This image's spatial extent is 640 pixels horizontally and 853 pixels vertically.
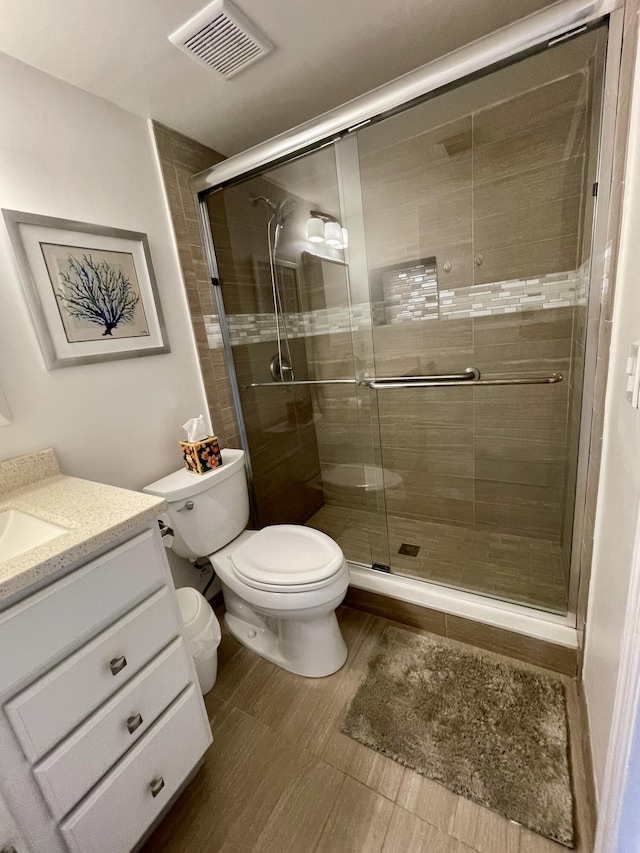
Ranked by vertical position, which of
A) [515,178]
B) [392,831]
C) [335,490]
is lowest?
[392,831]

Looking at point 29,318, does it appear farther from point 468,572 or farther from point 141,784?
point 468,572

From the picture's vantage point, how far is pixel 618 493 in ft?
2.60

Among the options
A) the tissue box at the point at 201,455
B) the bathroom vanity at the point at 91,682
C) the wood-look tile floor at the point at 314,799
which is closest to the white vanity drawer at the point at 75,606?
the bathroom vanity at the point at 91,682

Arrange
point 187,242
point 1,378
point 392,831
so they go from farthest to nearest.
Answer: point 187,242
point 1,378
point 392,831

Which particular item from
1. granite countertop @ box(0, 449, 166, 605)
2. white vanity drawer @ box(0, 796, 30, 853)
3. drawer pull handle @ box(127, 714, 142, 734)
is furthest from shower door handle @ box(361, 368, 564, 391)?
white vanity drawer @ box(0, 796, 30, 853)

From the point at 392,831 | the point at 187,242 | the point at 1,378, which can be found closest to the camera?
the point at 392,831

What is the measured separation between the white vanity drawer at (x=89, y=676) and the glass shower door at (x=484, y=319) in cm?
108

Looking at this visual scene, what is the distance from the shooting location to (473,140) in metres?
1.63

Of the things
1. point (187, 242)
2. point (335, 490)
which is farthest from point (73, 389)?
point (335, 490)

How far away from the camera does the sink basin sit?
0.88 m

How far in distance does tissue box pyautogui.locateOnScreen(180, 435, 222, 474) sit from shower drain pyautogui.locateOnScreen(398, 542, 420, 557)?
3.32 feet

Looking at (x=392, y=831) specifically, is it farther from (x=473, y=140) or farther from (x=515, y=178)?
(x=473, y=140)

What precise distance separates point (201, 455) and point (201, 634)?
0.64 metres

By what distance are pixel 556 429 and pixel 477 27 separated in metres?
1.56
